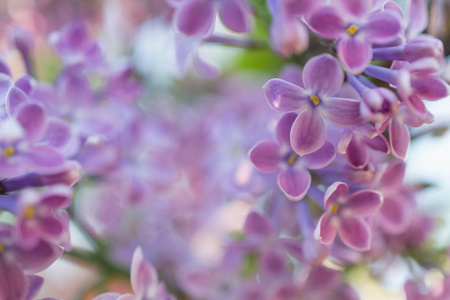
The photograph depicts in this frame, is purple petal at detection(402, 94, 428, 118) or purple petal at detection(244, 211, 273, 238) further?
purple petal at detection(244, 211, 273, 238)

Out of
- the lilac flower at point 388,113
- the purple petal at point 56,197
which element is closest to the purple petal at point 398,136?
the lilac flower at point 388,113

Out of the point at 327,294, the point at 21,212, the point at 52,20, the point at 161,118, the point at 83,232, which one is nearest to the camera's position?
the point at 21,212

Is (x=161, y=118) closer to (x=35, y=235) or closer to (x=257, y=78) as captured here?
(x=257, y=78)

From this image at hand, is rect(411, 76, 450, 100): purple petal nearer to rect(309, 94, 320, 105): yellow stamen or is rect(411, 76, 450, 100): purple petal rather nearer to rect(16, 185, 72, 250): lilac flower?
rect(309, 94, 320, 105): yellow stamen

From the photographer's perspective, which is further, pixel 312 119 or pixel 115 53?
pixel 115 53

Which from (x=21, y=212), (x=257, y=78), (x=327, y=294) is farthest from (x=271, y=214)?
(x=257, y=78)

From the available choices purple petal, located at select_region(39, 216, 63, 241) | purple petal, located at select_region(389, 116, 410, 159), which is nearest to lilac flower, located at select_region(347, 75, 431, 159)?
purple petal, located at select_region(389, 116, 410, 159)
